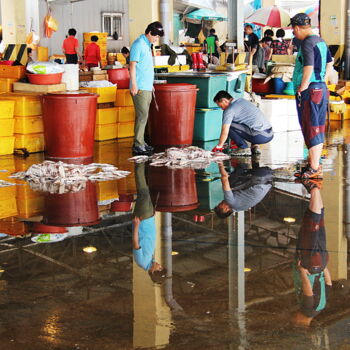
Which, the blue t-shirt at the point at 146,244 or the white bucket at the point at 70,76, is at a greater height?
the white bucket at the point at 70,76

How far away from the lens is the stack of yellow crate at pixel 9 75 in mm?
11070

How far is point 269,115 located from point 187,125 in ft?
7.91

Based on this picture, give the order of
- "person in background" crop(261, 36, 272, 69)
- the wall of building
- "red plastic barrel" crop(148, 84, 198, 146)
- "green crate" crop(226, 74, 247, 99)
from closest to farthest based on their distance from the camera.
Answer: "red plastic barrel" crop(148, 84, 198, 146)
"green crate" crop(226, 74, 247, 99)
"person in background" crop(261, 36, 272, 69)
the wall of building

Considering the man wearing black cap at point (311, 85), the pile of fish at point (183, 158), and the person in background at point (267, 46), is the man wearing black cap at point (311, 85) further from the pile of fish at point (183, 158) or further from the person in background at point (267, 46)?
the person in background at point (267, 46)

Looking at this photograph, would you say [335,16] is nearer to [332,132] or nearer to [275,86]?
[275,86]

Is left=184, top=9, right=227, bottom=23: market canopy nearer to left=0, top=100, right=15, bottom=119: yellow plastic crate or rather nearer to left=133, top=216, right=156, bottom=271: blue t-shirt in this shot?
left=0, top=100, right=15, bottom=119: yellow plastic crate

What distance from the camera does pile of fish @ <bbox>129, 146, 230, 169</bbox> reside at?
31.0ft

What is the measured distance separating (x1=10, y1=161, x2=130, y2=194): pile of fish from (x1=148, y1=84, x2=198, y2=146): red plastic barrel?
85.1 inches

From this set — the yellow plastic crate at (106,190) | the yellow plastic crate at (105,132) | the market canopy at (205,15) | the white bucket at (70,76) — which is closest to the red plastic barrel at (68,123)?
the white bucket at (70,76)

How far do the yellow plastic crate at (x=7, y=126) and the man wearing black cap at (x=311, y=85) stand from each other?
419cm

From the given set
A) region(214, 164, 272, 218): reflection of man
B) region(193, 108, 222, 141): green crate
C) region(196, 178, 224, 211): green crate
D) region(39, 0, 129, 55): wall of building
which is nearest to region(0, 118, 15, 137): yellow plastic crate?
region(193, 108, 222, 141): green crate

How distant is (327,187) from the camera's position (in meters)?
7.99

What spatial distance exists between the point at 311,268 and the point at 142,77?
5.74 meters

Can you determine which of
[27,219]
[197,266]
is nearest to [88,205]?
[27,219]
